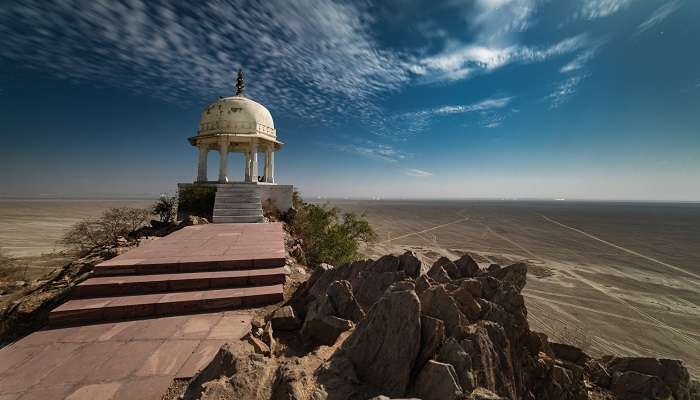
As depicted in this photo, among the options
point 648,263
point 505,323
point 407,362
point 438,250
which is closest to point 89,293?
point 407,362

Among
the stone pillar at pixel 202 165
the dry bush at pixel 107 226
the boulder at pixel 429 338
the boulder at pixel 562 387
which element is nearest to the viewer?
the boulder at pixel 429 338

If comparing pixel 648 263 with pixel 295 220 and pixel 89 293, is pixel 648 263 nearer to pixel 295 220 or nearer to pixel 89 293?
pixel 295 220

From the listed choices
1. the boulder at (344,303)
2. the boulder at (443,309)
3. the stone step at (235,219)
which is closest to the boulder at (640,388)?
the boulder at (443,309)

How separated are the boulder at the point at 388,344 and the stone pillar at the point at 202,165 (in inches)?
563

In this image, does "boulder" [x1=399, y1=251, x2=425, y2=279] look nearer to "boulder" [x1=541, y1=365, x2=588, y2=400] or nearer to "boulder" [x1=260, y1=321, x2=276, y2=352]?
Result: "boulder" [x1=541, y1=365, x2=588, y2=400]

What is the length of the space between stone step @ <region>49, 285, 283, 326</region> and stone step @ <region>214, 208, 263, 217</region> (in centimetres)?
704

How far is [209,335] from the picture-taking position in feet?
11.6

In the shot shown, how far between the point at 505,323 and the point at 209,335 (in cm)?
377

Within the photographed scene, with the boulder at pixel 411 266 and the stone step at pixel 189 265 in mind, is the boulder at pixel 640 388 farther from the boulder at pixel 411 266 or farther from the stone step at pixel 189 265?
the stone step at pixel 189 265

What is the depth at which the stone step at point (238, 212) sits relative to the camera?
37.1 ft

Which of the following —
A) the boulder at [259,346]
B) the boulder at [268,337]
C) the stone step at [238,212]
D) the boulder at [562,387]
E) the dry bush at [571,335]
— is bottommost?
the dry bush at [571,335]

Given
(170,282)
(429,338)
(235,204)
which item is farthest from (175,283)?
(235,204)

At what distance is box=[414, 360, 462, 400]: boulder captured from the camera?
204 cm

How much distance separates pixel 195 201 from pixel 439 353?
1256cm
